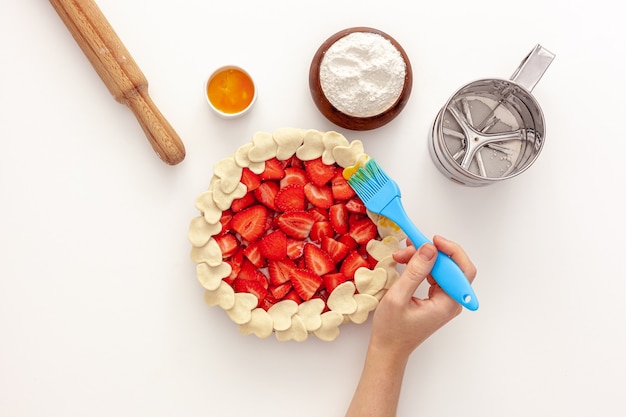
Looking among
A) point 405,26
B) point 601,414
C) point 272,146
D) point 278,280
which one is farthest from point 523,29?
point 601,414

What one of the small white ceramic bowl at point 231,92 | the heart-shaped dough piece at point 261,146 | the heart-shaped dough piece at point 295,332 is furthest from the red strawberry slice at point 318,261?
the small white ceramic bowl at point 231,92

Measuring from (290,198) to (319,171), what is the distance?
79 millimetres

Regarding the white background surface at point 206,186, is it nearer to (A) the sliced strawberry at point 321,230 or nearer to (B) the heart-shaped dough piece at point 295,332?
(B) the heart-shaped dough piece at point 295,332

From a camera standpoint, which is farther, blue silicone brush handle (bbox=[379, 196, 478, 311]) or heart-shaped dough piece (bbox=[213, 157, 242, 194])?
heart-shaped dough piece (bbox=[213, 157, 242, 194])

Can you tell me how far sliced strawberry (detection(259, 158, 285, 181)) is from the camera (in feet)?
3.51

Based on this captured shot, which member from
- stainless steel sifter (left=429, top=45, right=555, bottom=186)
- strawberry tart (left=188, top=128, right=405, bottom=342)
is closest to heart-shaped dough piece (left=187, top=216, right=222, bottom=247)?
strawberry tart (left=188, top=128, right=405, bottom=342)

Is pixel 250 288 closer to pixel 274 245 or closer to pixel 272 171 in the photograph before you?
pixel 274 245

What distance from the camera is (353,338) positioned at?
1139 millimetres

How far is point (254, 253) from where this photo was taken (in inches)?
42.7

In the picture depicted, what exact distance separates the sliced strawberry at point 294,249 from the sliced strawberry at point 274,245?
0.4 inches

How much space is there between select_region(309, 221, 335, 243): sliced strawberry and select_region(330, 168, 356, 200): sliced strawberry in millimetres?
62

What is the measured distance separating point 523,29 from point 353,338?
0.75m

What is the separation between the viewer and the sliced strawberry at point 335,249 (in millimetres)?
1077

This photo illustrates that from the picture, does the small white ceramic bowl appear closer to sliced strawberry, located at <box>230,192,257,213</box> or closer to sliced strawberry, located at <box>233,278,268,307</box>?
sliced strawberry, located at <box>230,192,257,213</box>
